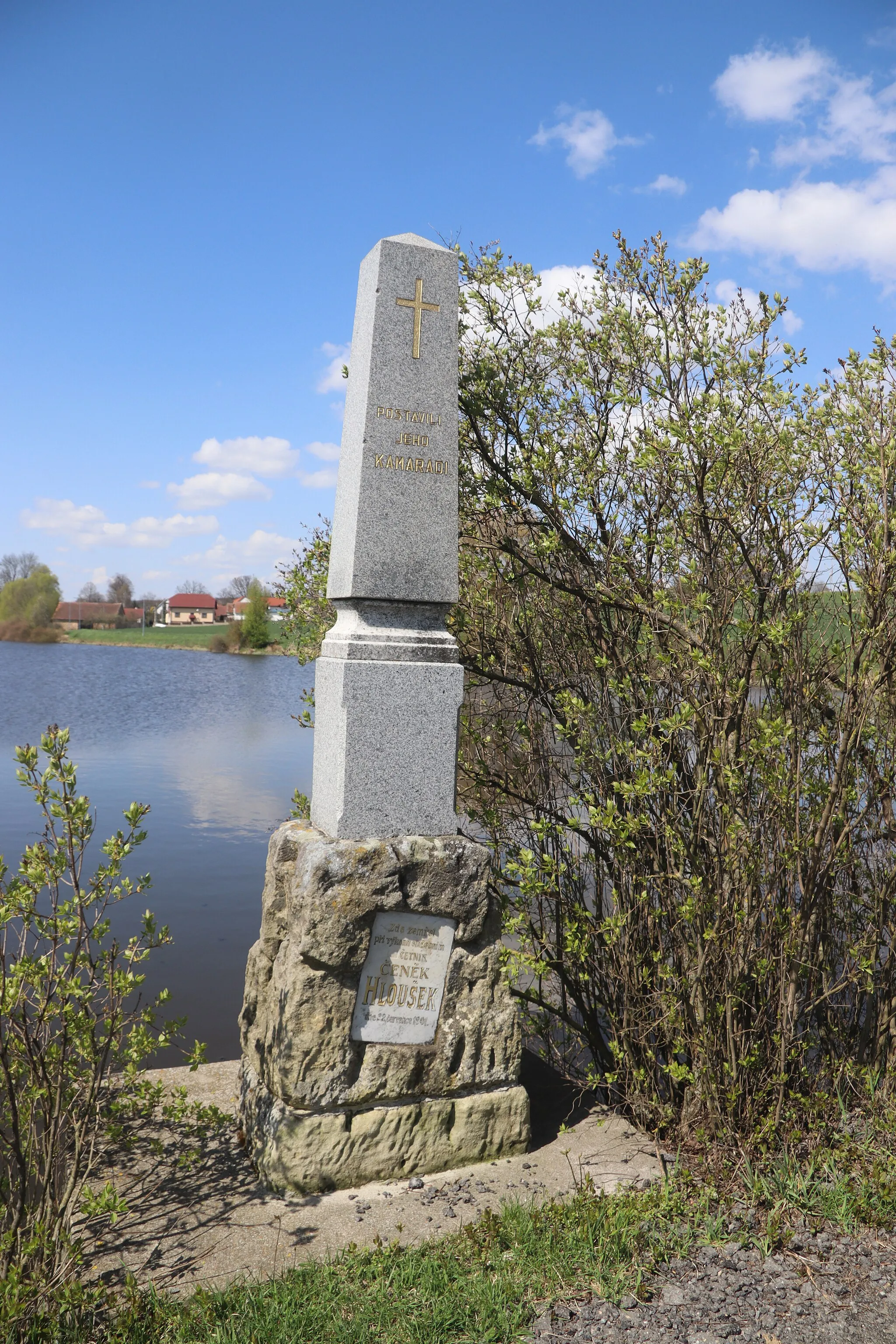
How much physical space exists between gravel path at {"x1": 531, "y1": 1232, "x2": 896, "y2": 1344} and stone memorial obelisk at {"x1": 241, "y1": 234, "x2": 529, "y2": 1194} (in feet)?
3.79

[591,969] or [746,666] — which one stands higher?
[746,666]

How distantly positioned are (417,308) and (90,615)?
76.6 meters

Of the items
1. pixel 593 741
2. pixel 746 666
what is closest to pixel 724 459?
pixel 746 666

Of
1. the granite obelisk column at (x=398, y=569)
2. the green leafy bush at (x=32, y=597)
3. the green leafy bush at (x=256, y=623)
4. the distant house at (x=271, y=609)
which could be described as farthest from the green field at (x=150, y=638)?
the granite obelisk column at (x=398, y=569)

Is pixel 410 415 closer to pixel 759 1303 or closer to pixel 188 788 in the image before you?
pixel 759 1303

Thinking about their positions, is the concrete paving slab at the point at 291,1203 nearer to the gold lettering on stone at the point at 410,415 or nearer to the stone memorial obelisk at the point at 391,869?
the stone memorial obelisk at the point at 391,869

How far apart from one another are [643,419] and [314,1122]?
3.28 m

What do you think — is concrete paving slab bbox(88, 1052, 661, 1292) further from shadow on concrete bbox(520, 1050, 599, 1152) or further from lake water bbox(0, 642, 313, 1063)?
lake water bbox(0, 642, 313, 1063)

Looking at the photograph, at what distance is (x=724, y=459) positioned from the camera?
12.5ft

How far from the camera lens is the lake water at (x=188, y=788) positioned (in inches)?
310

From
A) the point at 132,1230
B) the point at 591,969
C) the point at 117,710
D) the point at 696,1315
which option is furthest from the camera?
the point at 117,710

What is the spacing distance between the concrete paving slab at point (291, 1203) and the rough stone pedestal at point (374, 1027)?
112 mm

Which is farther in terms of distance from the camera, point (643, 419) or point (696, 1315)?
point (643, 419)

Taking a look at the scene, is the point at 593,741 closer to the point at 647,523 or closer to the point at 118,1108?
the point at 647,523
